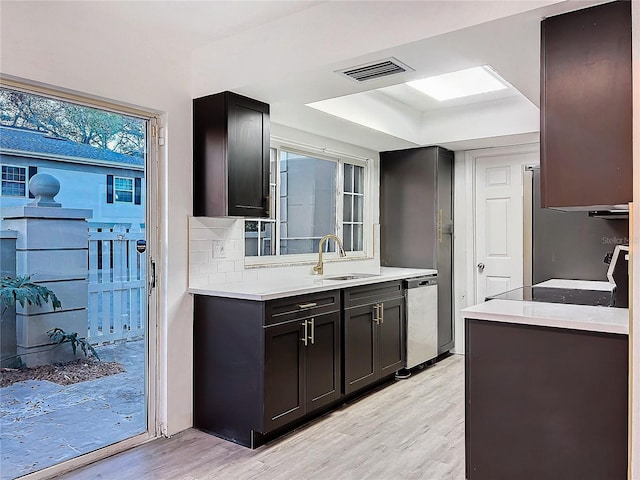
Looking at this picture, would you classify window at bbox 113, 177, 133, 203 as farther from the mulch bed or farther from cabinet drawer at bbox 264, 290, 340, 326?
cabinet drawer at bbox 264, 290, 340, 326

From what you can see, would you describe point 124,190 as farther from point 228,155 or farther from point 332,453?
point 332,453

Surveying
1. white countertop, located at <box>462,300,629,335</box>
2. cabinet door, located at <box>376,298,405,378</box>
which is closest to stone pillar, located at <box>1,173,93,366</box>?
white countertop, located at <box>462,300,629,335</box>

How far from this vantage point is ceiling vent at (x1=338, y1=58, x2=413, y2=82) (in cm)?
265

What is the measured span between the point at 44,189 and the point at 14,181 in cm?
15

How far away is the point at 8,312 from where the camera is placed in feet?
8.09

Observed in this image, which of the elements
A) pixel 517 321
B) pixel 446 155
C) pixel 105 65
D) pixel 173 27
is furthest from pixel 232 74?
pixel 446 155

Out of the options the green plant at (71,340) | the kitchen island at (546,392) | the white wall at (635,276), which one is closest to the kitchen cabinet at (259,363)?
the green plant at (71,340)

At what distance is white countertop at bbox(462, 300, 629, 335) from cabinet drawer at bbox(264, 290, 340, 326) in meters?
1.19

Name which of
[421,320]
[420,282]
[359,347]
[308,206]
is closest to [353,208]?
[308,206]

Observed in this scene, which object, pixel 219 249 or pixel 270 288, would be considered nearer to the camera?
pixel 270 288

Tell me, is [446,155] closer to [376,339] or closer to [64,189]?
[376,339]

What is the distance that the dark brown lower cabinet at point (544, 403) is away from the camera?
6.50 feet

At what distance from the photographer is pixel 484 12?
7.12 feet

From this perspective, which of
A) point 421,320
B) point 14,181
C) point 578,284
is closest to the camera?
point 14,181
